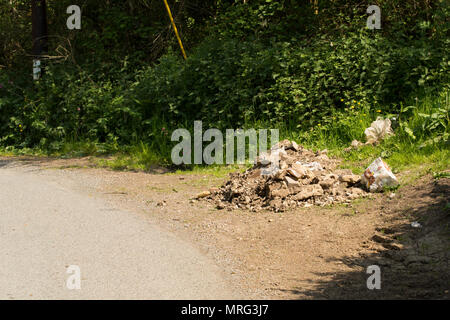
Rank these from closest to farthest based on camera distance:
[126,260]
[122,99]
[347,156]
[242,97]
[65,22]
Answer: [126,260] → [347,156] → [242,97] → [122,99] → [65,22]

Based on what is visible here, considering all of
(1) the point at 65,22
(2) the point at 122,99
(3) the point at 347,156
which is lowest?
(3) the point at 347,156

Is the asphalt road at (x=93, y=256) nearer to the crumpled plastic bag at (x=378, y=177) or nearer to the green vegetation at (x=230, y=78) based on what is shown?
the crumpled plastic bag at (x=378, y=177)

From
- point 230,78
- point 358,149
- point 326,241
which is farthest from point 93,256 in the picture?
point 230,78

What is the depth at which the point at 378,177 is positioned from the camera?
7.21 meters

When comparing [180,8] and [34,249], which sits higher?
[180,8]

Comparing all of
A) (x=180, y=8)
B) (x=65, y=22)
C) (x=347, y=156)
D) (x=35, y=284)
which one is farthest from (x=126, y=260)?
(x=65, y=22)

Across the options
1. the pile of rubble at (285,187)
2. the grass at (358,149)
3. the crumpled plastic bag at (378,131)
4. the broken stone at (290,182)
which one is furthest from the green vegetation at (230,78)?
the broken stone at (290,182)

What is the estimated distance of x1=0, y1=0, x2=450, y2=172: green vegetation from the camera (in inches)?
380

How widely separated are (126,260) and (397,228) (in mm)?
2900

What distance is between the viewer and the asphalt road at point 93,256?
16.0 feet

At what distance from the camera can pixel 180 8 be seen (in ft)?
44.8

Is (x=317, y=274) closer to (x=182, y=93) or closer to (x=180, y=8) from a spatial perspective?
(x=182, y=93)

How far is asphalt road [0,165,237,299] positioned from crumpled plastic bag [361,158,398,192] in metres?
2.59

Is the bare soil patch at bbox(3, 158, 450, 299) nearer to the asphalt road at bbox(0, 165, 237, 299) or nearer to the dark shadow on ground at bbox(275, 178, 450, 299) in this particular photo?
the dark shadow on ground at bbox(275, 178, 450, 299)
